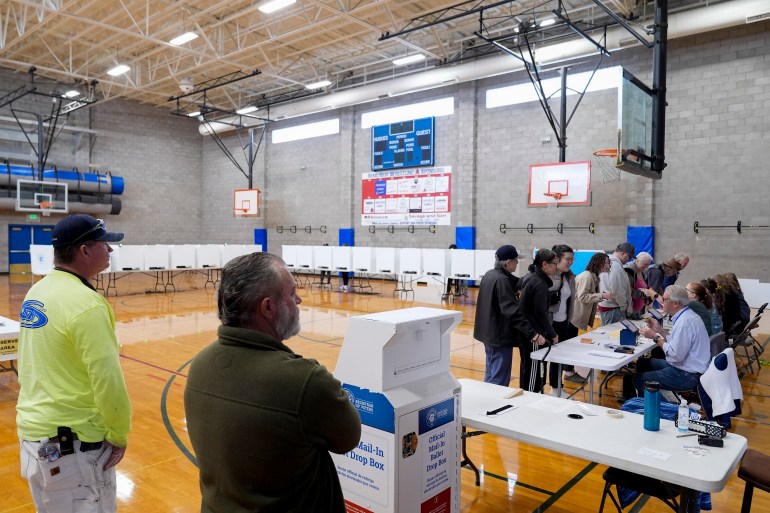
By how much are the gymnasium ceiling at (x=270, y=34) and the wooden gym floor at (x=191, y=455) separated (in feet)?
21.1

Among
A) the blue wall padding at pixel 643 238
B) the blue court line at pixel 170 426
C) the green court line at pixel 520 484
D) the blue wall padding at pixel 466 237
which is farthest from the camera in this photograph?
the blue wall padding at pixel 466 237

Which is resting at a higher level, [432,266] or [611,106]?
[611,106]

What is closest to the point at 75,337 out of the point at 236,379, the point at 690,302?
the point at 236,379

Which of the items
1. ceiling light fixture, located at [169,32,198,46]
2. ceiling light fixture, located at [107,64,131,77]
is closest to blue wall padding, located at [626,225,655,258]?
ceiling light fixture, located at [169,32,198,46]

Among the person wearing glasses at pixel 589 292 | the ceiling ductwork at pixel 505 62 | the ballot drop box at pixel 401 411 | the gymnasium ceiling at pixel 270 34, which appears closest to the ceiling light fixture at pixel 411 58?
the gymnasium ceiling at pixel 270 34

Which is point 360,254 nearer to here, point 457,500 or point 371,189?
point 371,189

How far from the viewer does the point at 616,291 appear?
5.97m

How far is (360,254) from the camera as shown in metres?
13.7

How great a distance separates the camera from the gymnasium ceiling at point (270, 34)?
1075 centimetres

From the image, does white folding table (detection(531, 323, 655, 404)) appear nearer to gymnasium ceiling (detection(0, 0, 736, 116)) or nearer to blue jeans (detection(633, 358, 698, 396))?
blue jeans (detection(633, 358, 698, 396))

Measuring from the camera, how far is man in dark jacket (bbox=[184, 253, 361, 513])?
1125 mm

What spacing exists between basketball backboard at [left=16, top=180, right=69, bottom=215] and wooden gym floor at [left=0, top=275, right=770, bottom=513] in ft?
32.4

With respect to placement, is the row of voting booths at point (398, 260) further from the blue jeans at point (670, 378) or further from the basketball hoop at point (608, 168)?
the blue jeans at point (670, 378)

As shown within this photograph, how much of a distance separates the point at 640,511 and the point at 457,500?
1.25 m
